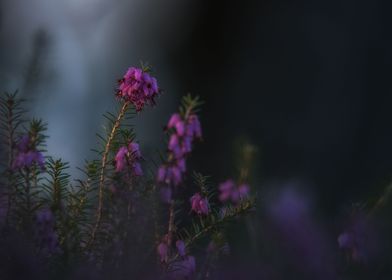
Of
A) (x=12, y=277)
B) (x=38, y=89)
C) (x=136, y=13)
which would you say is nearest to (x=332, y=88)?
(x=136, y=13)

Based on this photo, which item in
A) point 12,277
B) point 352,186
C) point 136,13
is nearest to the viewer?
point 12,277

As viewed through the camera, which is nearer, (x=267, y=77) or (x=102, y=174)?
(x=102, y=174)

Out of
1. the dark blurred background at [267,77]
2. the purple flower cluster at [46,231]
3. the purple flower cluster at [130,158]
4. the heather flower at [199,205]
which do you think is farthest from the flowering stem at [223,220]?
the dark blurred background at [267,77]

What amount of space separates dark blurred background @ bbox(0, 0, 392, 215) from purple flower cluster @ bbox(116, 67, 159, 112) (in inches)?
107

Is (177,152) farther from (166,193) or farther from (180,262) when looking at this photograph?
(180,262)

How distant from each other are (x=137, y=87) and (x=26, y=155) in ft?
0.97

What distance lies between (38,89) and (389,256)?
1.50 m

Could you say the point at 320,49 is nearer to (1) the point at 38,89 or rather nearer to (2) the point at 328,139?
(2) the point at 328,139

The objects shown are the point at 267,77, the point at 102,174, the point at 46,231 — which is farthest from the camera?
the point at 267,77

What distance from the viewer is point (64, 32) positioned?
5.02 m

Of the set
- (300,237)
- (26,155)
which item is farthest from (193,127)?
(300,237)

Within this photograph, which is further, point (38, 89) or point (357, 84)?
point (357, 84)

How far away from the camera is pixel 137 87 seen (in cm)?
163

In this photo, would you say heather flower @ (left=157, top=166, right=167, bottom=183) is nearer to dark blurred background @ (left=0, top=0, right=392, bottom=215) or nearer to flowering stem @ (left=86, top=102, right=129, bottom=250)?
flowering stem @ (left=86, top=102, right=129, bottom=250)
